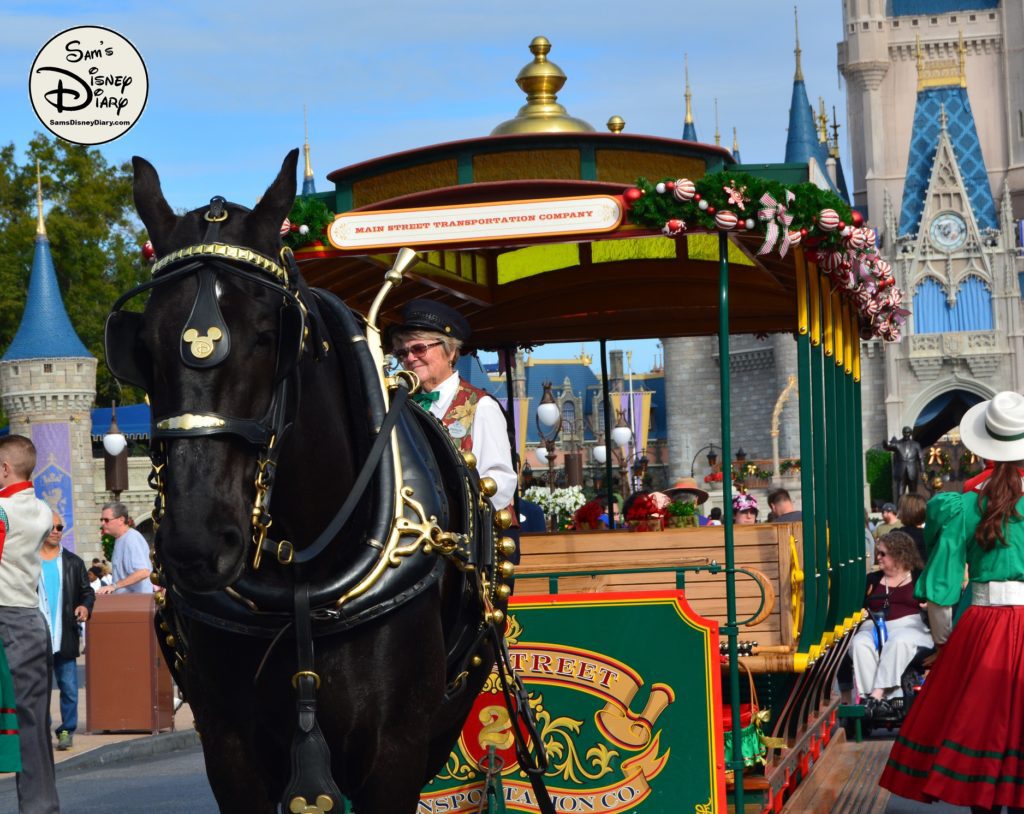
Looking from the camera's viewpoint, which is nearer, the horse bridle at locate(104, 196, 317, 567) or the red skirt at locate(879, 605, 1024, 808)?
the horse bridle at locate(104, 196, 317, 567)

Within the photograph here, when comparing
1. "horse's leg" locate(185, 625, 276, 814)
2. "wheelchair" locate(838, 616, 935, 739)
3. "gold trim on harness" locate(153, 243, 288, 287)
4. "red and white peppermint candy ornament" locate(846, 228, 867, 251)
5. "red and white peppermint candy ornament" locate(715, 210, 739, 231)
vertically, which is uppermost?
"red and white peppermint candy ornament" locate(846, 228, 867, 251)

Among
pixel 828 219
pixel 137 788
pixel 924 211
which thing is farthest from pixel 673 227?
pixel 924 211

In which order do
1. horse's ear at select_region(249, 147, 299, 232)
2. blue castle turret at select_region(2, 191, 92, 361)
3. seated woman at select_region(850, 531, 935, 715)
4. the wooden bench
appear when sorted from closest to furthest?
horse's ear at select_region(249, 147, 299, 232), the wooden bench, seated woman at select_region(850, 531, 935, 715), blue castle turret at select_region(2, 191, 92, 361)

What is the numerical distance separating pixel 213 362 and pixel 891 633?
316 inches

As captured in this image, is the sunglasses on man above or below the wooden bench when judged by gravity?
above

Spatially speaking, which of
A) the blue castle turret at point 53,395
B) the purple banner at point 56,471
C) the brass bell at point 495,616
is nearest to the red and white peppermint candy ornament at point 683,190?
the brass bell at point 495,616

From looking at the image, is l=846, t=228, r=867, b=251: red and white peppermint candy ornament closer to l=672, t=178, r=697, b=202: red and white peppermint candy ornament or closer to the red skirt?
l=672, t=178, r=697, b=202: red and white peppermint candy ornament

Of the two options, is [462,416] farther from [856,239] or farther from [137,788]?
[137,788]

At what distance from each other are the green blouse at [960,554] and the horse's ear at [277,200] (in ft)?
11.7

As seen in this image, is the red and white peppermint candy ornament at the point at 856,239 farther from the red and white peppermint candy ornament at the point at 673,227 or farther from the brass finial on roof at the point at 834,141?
the brass finial on roof at the point at 834,141

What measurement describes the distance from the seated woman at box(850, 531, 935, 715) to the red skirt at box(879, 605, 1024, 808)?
381 cm

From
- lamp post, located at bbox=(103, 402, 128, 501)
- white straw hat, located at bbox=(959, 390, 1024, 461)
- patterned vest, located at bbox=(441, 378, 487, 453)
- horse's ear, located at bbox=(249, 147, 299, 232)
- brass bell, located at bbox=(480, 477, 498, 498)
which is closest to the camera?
horse's ear, located at bbox=(249, 147, 299, 232)

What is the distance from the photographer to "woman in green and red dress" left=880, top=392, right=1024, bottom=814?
6.16 metres

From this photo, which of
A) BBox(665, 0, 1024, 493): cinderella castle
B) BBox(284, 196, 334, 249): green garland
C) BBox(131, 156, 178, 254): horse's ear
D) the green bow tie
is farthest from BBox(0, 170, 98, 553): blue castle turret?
BBox(131, 156, 178, 254): horse's ear
